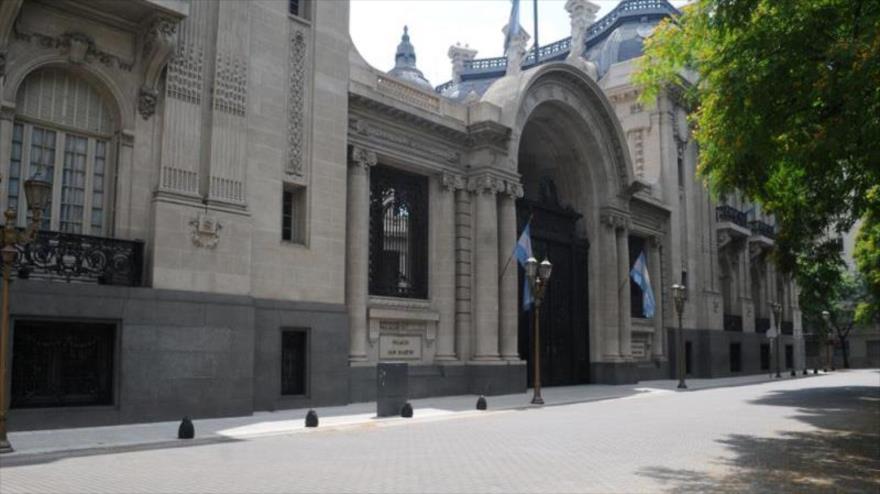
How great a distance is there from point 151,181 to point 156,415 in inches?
219

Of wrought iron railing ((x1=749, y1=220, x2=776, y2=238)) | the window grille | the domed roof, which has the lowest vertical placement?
the window grille

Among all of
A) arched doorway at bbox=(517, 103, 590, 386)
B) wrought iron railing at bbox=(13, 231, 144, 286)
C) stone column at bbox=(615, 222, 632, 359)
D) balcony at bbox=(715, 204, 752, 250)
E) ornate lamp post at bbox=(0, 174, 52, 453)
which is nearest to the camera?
ornate lamp post at bbox=(0, 174, 52, 453)

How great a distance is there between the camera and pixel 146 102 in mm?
18188

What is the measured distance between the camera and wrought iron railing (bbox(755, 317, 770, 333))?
2075 inches

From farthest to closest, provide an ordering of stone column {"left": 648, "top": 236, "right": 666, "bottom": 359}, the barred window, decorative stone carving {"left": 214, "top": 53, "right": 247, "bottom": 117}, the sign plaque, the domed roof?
the domed roof
stone column {"left": 648, "top": 236, "right": 666, "bottom": 359}
the barred window
the sign plaque
decorative stone carving {"left": 214, "top": 53, "right": 247, "bottom": 117}

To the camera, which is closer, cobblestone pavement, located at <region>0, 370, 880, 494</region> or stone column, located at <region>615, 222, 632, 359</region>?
cobblestone pavement, located at <region>0, 370, 880, 494</region>

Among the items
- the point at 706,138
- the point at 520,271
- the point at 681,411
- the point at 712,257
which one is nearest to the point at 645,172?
the point at 712,257

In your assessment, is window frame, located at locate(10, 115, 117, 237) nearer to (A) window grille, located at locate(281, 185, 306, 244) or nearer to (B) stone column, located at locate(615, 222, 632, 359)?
(A) window grille, located at locate(281, 185, 306, 244)

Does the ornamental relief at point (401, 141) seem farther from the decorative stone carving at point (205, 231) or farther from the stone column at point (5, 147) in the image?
the stone column at point (5, 147)

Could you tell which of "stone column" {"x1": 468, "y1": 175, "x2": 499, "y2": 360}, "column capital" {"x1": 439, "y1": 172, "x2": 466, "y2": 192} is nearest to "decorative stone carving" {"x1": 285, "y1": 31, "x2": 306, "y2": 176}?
"column capital" {"x1": 439, "y1": 172, "x2": 466, "y2": 192}

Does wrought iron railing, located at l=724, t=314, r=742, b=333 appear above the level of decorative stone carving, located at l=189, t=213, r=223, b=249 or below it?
below

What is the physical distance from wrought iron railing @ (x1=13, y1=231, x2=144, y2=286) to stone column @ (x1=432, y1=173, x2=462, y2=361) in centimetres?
1197

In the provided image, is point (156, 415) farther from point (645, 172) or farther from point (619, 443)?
point (645, 172)

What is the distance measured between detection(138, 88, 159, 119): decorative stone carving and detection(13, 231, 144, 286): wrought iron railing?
3180 millimetres
